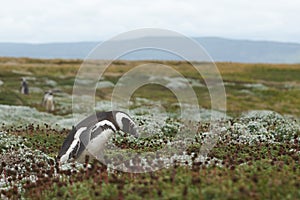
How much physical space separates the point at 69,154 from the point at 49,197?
16.0 feet

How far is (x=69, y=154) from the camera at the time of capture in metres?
16.6

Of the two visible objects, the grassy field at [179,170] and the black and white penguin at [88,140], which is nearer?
the grassy field at [179,170]

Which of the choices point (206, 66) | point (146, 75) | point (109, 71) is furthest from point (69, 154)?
point (206, 66)

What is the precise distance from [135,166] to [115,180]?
2039mm

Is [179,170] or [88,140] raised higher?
[179,170]

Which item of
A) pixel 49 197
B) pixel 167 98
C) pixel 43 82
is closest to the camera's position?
pixel 49 197

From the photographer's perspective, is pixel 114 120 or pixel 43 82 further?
pixel 43 82

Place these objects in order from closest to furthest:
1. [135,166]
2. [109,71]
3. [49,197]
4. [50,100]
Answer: [49,197] < [135,166] < [50,100] < [109,71]

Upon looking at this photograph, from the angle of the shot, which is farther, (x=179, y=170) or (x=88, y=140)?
(x=88, y=140)

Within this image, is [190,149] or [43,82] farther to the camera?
[43,82]

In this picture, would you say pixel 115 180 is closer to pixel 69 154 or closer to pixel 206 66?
pixel 69 154

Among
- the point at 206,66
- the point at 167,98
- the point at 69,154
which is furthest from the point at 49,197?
the point at 206,66

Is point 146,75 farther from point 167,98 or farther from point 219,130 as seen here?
point 219,130

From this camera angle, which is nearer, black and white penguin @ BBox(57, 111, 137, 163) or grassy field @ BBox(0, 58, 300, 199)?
grassy field @ BBox(0, 58, 300, 199)
